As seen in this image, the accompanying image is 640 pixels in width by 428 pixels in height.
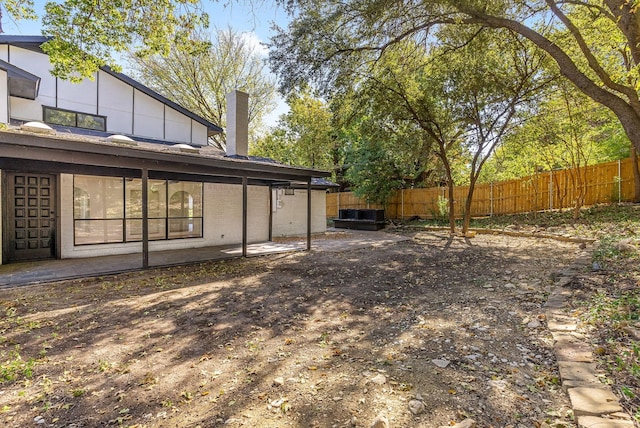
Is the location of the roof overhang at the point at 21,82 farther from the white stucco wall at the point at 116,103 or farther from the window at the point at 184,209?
the window at the point at 184,209

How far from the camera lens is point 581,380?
6.93 ft

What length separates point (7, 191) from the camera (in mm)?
6668

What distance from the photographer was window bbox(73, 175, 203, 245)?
751 cm

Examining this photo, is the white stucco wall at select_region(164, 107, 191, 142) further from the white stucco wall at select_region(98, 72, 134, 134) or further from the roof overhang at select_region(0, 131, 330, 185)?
the roof overhang at select_region(0, 131, 330, 185)

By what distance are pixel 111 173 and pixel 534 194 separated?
15134 millimetres

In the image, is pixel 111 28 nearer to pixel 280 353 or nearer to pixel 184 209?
pixel 184 209

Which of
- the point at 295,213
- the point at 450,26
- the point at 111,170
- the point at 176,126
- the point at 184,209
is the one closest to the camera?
the point at 111,170

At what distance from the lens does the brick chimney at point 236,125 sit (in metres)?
10.1

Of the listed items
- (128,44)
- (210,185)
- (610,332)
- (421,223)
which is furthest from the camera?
(421,223)

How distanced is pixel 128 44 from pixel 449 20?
677cm

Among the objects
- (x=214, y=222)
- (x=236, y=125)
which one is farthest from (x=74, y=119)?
(x=214, y=222)

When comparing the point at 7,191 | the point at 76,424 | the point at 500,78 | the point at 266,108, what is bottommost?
the point at 76,424

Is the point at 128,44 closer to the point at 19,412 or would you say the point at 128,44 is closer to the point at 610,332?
the point at 19,412

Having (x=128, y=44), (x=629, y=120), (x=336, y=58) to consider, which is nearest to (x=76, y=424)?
(x=128, y=44)
